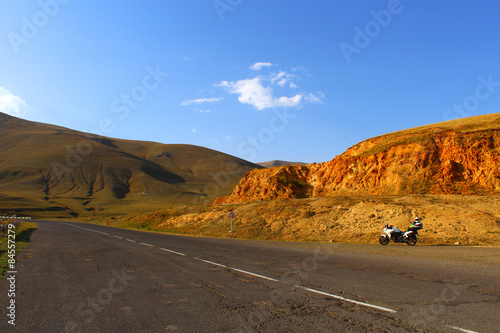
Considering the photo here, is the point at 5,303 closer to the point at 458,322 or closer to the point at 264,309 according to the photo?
the point at 264,309

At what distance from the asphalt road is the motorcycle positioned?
7742 mm

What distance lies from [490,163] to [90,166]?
174693mm

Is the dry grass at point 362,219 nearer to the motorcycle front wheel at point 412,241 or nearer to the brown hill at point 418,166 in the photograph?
the motorcycle front wheel at point 412,241

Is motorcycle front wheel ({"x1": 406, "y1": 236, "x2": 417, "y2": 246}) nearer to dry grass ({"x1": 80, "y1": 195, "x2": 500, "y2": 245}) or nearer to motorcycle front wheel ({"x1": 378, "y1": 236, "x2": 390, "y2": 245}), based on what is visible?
motorcycle front wheel ({"x1": 378, "y1": 236, "x2": 390, "y2": 245})

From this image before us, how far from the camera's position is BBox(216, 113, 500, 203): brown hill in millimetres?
31625

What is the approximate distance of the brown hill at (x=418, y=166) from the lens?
3162 centimetres

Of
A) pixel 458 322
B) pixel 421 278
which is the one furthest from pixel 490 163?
pixel 458 322

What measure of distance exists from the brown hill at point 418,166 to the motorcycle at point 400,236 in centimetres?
1505

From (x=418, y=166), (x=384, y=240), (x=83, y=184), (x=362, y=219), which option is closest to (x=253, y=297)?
(x=384, y=240)

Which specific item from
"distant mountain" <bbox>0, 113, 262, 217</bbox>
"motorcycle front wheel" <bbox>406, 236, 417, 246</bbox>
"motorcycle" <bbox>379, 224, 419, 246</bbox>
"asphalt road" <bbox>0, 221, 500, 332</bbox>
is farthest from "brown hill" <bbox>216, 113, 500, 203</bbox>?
"distant mountain" <bbox>0, 113, 262, 217</bbox>

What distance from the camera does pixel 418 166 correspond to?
34656mm

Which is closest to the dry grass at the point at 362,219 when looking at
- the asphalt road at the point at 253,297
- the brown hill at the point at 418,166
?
the brown hill at the point at 418,166

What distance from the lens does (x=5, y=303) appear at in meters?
6.33

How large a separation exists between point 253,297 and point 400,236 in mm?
15449
